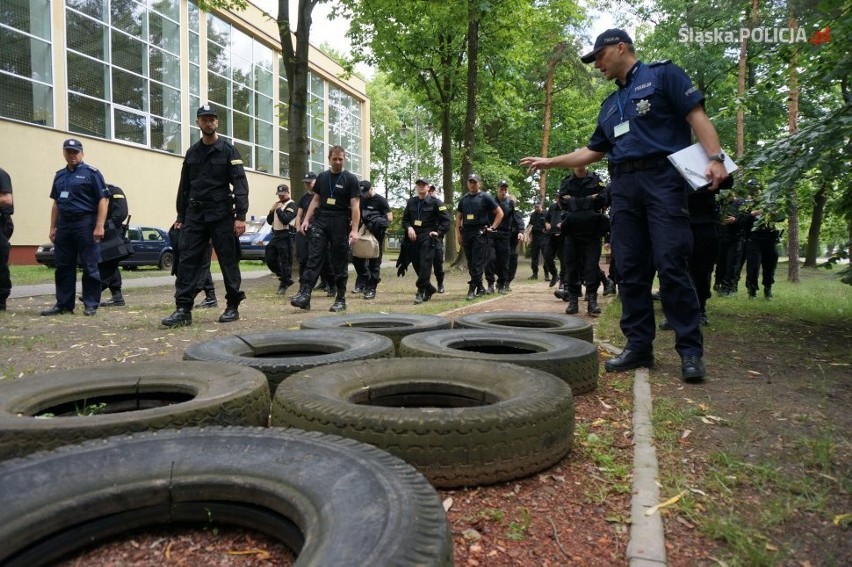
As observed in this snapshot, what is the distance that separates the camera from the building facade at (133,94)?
733 inches

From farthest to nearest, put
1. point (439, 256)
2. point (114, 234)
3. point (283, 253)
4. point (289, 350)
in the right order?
point (283, 253) < point (439, 256) < point (114, 234) < point (289, 350)

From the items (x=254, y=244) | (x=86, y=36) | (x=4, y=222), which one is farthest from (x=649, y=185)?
(x=86, y=36)

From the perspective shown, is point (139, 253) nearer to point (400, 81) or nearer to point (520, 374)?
point (400, 81)

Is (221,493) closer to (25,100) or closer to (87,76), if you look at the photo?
(25,100)

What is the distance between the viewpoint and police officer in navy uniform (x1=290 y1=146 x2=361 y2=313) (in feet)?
25.5

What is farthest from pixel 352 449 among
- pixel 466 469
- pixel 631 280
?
pixel 631 280

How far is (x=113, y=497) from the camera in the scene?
1680 mm

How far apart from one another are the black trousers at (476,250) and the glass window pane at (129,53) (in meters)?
18.2

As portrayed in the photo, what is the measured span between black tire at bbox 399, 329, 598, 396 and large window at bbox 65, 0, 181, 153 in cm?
2076

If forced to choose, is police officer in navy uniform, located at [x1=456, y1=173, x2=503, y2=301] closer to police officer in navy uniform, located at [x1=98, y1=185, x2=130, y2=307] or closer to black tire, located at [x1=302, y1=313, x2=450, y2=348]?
black tire, located at [x1=302, y1=313, x2=450, y2=348]

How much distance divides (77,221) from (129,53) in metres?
18.8

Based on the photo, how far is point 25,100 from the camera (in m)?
18.7

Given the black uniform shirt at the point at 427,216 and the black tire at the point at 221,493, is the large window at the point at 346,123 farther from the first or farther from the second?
the black tire at the point at 221,493

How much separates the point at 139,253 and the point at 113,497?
19.3 metres
